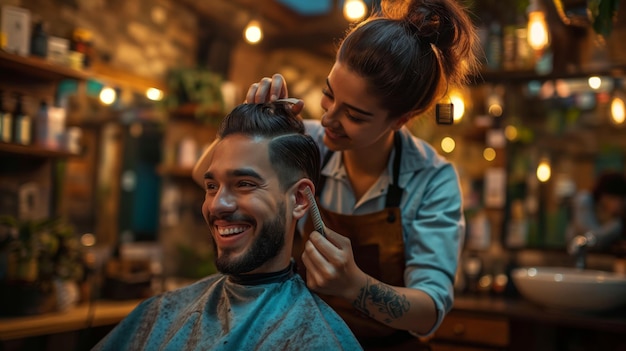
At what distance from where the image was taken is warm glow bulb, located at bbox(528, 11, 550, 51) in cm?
382

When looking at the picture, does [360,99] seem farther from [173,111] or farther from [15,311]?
[173,111]

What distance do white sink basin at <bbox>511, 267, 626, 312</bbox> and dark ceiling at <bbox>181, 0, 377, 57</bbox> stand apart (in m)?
2.58

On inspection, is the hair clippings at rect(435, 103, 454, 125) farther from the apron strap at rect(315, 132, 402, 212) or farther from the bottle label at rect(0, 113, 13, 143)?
the bottle label at rect(0, 113, 13, 143)

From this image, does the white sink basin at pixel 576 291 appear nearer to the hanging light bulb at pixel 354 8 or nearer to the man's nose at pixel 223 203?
the hanging light bulb at pixel 354 8

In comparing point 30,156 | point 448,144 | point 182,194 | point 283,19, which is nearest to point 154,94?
point 182,194

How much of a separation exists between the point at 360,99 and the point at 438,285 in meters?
0.54

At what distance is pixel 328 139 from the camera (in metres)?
1.61

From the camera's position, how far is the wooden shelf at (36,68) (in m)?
3.07

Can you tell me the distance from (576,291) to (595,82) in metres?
1.51

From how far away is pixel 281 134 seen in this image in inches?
57.5

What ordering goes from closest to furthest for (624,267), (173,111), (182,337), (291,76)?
(182,337), (624,267), (173,111), (291,76)

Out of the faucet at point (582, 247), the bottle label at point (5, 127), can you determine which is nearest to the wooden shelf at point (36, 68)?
the bottle label at point (5, 127)

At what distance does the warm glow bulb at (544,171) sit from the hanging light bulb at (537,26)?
783mm

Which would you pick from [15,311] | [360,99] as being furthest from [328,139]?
[15,311]
